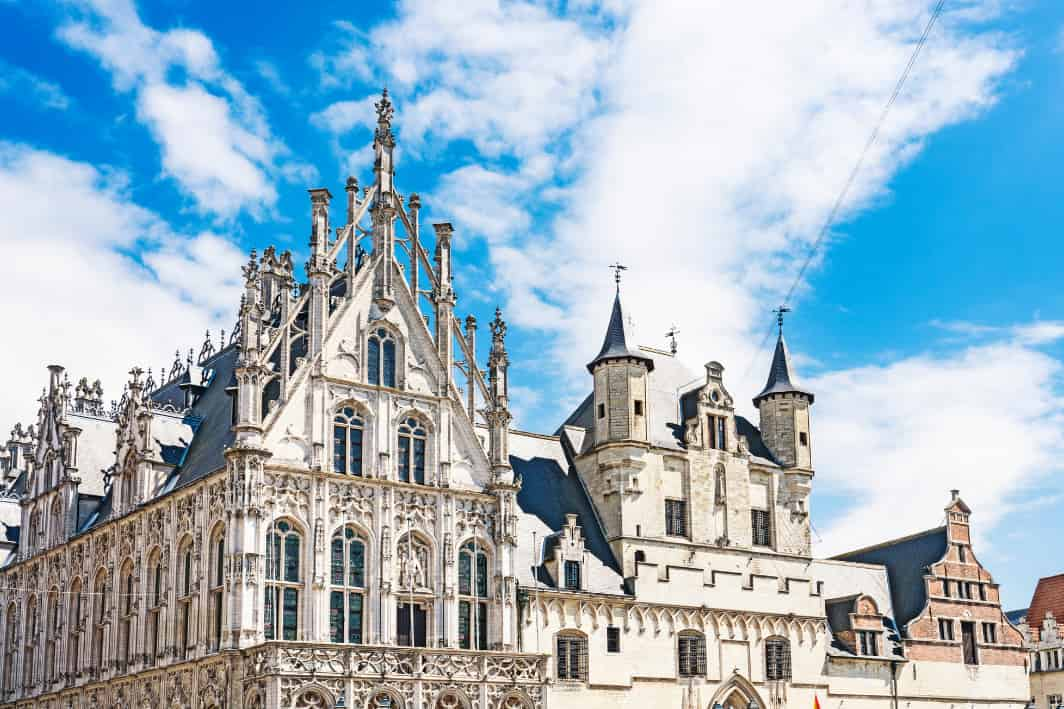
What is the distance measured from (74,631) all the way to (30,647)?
188 inches

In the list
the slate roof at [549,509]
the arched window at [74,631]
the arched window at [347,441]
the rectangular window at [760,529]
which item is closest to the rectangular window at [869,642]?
the rectangular window at [760,529]

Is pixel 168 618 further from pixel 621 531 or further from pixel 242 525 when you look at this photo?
pixel 621 531

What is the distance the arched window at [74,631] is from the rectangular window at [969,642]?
4276cm

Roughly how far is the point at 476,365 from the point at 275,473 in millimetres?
10157

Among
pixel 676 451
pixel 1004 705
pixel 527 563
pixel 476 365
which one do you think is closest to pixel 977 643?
pixel 1004 705

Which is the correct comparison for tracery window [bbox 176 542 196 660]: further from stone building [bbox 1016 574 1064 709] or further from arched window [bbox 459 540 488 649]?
stone building [bbox 1016 574 1064 709]

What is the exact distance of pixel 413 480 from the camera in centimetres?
5169

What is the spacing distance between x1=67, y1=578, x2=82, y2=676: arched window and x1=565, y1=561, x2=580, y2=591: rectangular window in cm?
1996

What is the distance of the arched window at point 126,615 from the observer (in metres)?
52.7

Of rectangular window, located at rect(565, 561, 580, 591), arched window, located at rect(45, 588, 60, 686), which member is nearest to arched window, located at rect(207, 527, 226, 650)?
arched window, located at rect(45, 588, 60, 686)

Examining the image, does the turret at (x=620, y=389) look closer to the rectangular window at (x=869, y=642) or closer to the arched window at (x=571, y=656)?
the arched window at (x=571, y=656)

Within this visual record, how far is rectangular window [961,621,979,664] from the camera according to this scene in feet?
232

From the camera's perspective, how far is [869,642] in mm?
66625

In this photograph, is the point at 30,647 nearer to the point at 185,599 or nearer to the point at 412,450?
the point at 185,599
